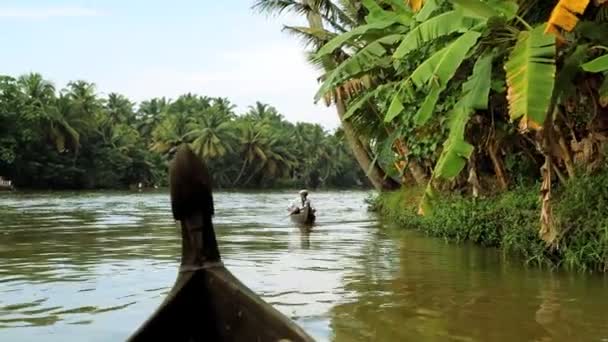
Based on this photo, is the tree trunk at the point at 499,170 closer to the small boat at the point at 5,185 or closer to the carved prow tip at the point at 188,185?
the carved prow tip at the point at 188,185

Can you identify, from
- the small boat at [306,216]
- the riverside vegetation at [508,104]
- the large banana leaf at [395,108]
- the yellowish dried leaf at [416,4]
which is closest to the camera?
the riverside vegetation at [508,104]

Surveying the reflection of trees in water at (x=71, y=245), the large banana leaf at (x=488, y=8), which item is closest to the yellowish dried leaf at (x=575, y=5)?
the large banana leaf at (x=488, y=8)

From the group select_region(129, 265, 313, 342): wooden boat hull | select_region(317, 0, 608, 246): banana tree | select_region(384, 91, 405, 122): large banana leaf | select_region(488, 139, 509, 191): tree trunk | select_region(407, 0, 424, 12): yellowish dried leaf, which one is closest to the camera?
select_region(129, 265, 313, 342): wooden boat hull

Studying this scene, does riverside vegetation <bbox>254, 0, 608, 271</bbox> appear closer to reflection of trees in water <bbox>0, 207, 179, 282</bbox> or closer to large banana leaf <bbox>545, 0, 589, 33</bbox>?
large banana leaf <bbox>545, 0, 589, 33</bbox>

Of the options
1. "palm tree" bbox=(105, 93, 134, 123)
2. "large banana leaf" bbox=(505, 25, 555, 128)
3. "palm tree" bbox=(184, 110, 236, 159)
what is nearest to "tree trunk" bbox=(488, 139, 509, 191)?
"large banana leaf" bbox=(505, 25, 555, 128)

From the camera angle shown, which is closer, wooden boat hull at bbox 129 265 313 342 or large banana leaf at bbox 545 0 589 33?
wooden boat hull at bbox 129 265 313 342

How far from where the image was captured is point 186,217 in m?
4.97

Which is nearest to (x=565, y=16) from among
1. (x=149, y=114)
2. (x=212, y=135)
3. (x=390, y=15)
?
(x=390, y=15)

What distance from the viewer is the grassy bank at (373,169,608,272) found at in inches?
363

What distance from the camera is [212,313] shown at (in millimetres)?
5023

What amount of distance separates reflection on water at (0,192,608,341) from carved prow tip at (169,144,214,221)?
2067 mm

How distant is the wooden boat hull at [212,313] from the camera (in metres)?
4.75

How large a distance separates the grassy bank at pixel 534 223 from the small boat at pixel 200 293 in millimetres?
→ 5478

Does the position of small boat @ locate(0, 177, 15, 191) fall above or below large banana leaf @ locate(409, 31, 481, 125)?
below
